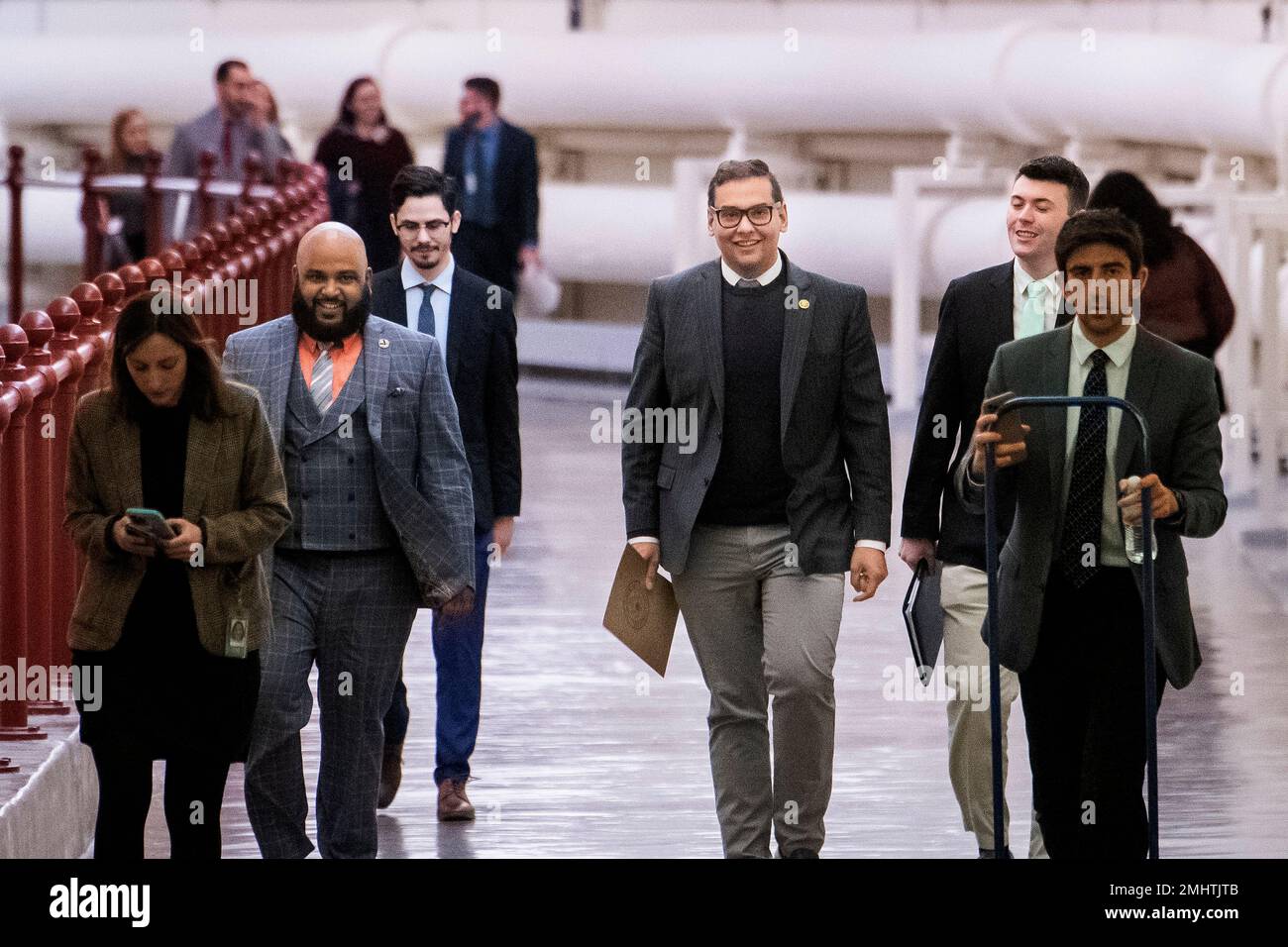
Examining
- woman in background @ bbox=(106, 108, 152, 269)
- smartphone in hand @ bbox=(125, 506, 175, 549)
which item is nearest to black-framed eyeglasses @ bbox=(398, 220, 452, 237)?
smartphone in hand @ bbox=(125, 506, 175, 549)

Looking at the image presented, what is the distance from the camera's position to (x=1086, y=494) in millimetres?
5379

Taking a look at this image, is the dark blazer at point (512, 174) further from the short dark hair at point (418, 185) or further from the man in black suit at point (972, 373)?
the man in black suit at point (972, 373)

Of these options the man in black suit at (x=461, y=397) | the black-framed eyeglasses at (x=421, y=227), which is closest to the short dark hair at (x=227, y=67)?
the man in black suit at (x=461, y=397)

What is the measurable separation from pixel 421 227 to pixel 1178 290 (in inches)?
89.7

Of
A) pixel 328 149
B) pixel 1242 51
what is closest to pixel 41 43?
pixel 328 149

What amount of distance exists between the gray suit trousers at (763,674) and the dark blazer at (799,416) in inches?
2.9

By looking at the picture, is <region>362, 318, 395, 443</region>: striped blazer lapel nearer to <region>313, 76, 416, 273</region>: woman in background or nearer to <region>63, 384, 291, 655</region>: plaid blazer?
<region>63, 384, 291, 655</region>: plaid blazer

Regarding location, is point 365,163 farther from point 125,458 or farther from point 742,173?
point 125,458

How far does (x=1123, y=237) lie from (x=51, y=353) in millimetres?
3070

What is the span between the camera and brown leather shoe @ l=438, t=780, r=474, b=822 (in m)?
7.04

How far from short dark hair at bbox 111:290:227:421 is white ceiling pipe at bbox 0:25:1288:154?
847 cm

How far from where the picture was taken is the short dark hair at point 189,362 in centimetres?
539

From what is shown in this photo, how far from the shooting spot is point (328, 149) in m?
15.2
